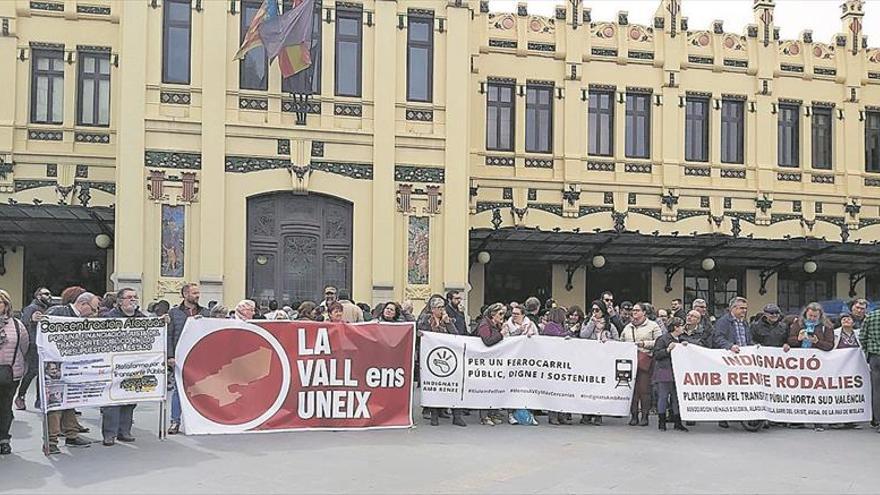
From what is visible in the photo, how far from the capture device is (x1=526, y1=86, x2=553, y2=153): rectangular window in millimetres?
26031

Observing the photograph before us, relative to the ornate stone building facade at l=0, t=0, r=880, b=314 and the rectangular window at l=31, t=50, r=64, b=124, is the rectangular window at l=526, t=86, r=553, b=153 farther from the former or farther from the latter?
the rectangular window at l=31, t=50, r=64, b=124

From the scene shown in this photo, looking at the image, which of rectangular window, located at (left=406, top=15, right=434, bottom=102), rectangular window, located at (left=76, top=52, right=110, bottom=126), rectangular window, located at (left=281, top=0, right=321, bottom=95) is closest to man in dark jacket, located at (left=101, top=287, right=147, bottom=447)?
rectangular window, located at (left=281, top=0, right=321, bottom=95)

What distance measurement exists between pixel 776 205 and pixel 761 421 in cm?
1497

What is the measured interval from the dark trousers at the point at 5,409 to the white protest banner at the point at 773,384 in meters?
8.30

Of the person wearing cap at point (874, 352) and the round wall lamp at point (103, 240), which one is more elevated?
the round wall lamp at point (103, 240)

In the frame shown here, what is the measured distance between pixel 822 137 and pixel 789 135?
41.4 inches

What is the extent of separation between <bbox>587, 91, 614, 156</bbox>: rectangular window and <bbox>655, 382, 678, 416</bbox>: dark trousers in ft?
45.0

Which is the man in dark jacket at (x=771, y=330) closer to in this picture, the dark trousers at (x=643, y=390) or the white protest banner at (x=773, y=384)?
the white protest banner at (x=773, y=384)

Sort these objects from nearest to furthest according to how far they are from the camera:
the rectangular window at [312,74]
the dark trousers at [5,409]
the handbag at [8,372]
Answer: the handbag at [8,372] → the dark trousers at [5,409] → the rectangular window at [312,74]

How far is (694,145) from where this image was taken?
2714 cm

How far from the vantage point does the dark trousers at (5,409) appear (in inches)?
414

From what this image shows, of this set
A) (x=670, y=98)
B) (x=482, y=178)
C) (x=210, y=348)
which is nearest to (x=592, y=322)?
(x=210, y=348)

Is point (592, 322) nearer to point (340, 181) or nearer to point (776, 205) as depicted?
point (340, 181)

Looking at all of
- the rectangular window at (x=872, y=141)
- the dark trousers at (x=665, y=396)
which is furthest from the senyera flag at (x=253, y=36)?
the rectangular window at (x=872, y=141)
